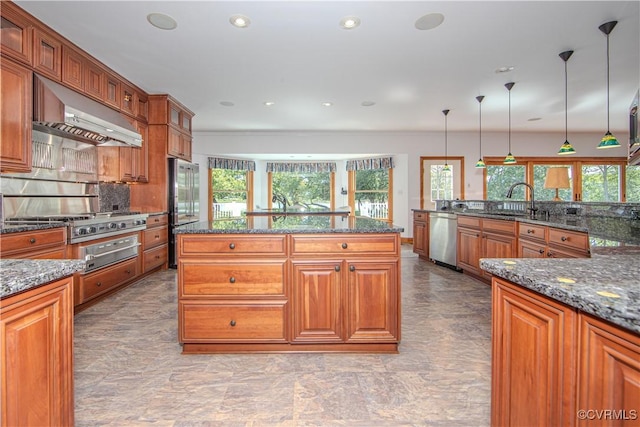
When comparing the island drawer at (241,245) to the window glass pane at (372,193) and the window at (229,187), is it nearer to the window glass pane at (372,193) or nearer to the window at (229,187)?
the window at (229,187)

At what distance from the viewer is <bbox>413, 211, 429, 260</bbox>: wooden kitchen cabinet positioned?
208 inches

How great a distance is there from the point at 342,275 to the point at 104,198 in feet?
11.8

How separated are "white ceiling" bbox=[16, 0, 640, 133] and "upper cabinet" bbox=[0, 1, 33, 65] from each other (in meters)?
0.10

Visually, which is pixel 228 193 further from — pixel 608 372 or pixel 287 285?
pixel 608 372

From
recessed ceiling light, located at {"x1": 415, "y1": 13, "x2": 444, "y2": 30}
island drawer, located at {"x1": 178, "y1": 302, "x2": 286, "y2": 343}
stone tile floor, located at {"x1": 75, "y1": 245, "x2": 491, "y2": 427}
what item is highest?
recessed ceiling light, located at {"x1": 415, "y1": 13, "x2": 444, "y2": 30}

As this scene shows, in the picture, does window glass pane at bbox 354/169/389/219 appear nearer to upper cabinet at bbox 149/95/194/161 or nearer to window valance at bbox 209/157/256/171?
window valance at bbox 209/157/256/171

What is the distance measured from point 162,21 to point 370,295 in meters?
2.71

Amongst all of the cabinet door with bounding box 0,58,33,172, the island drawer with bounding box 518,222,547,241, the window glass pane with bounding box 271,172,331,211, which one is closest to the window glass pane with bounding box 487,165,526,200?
the window glass pane with bounding box 271,172,331,211

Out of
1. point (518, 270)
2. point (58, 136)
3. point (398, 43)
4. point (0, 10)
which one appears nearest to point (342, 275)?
point (518, 270)

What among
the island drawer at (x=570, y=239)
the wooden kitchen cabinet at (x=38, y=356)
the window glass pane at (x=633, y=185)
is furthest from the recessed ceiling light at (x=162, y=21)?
the window glass pane at (x=633, y=185)

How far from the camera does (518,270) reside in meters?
0.95

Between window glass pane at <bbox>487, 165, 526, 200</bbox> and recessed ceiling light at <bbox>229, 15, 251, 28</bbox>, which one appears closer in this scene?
recessed ceiling light at <bbox>229, 15, 251, 28</bbox>

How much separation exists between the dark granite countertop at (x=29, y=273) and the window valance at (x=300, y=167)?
23.9ft

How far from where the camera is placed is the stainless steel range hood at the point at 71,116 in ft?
8.85
